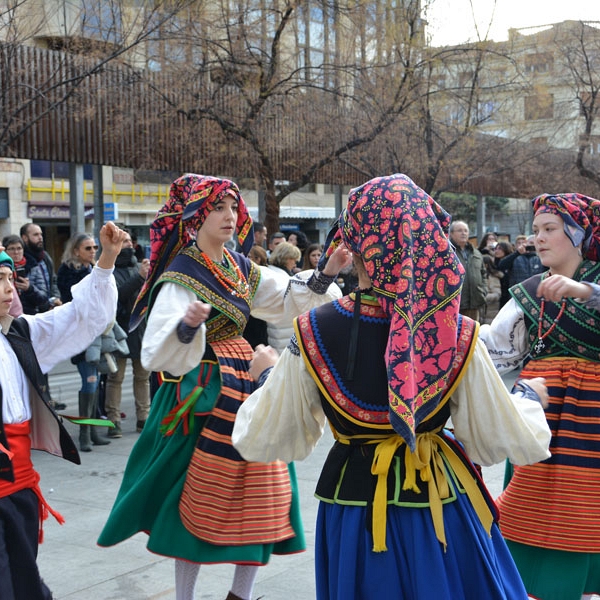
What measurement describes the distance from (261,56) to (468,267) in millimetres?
3921

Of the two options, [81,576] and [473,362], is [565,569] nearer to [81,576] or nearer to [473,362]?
[473,362]

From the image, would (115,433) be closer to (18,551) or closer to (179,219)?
(179,219)

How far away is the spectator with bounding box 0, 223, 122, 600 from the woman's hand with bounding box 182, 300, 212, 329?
1.00ft

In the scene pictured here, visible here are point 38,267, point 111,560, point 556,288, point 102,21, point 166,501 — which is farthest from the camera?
point 102,21

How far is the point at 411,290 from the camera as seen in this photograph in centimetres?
233

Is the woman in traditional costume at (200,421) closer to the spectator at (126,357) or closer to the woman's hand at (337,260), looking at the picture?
the woman's hand at (337,260)

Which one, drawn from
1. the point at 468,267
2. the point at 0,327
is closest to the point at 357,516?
the point at 0,327

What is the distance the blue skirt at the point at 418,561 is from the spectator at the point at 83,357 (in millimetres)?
4879

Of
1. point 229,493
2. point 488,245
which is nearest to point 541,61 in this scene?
point 488,245

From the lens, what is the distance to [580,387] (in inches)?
142

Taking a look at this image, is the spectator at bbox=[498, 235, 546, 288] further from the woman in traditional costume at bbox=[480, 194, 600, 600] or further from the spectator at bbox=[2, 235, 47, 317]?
the woman in traditional costume at bbox=[480, 194, 600, 600]

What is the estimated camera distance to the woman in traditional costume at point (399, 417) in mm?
2389

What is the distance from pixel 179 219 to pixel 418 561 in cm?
209

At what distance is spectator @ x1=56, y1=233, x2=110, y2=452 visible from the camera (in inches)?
280
